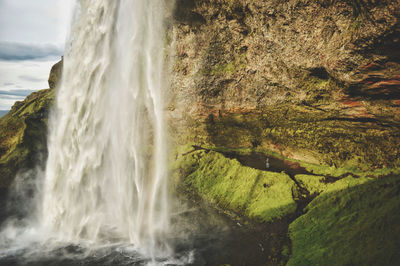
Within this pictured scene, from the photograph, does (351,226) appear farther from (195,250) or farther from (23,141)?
(23,141)

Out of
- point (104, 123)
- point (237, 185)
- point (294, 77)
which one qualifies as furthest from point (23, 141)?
point (294, 77)

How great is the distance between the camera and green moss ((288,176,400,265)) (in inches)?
181

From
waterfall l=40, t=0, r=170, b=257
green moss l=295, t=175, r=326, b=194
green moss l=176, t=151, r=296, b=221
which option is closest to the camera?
green moss l=295, t=175, r=326, b=194

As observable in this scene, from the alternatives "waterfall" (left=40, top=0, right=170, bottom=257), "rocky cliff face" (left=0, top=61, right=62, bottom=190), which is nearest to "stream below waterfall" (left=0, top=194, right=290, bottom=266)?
"waterfall" (left=40, top=0, right=170, bottom=257)

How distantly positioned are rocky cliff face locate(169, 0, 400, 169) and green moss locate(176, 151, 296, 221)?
4.72ft

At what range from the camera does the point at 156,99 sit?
40.8ft

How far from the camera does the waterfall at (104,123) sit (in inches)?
428

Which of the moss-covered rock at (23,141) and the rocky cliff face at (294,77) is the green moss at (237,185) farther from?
the moss-covered rock at (23,141)

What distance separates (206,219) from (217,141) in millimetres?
5918

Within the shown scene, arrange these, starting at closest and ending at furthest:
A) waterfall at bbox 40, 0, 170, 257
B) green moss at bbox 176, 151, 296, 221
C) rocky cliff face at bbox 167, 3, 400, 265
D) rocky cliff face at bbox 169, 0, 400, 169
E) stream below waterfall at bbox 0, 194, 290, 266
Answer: rocky cliff face at bbox 167, 3, 400, 265
stream below waterfall at bbox 0, 194, 290, 266
rocky cliff face at bbox 169, 0, 400, 169
green moss at bbox 176, 151, 296, 221
waterfall at bbox 40, 0, 170, 257

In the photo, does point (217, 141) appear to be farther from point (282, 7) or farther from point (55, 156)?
point (55, 156)

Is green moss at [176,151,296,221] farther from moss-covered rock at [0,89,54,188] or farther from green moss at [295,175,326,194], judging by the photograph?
moss-covered rock at [0,89,54,188]

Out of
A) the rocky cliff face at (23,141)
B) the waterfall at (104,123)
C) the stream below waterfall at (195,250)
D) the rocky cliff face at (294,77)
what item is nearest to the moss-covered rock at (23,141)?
the rocky cliff face at (23,141)

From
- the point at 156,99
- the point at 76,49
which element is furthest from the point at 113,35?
the point at 156,99
